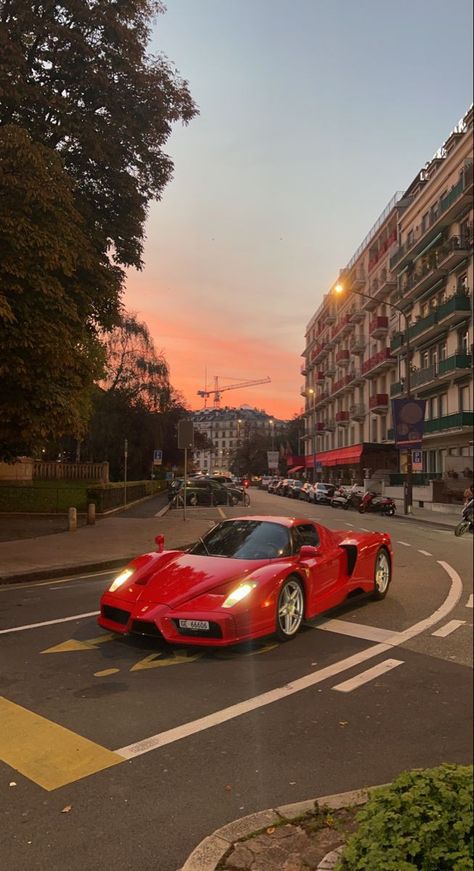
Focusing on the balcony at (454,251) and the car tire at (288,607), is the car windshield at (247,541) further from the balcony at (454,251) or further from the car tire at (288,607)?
the balcony at (454,251)

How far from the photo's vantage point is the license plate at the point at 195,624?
5602 millimetres

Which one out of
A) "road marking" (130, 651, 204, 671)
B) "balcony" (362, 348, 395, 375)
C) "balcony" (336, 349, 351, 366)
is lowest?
"road marking" (130, 651, 204, 671)

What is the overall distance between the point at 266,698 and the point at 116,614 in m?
2.01

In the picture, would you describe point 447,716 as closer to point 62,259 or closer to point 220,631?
point 220,631

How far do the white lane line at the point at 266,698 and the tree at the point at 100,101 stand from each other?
1492cm

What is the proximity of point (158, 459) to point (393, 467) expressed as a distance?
122 ft

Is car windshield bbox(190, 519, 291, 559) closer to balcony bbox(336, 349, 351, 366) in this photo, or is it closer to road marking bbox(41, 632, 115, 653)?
road marking bbox(41, 632, 115, 653)

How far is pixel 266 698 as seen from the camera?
4.87 m

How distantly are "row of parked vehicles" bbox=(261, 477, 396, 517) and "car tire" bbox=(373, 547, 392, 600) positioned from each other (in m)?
A: 0.66

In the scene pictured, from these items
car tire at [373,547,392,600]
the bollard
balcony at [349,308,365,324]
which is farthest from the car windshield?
the bollard

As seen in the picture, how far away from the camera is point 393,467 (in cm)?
428

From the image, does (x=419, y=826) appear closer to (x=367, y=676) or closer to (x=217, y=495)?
(x=367, y=676)

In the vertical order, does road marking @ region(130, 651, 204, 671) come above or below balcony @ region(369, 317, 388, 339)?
below

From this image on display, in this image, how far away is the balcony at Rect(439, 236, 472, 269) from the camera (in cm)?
145
